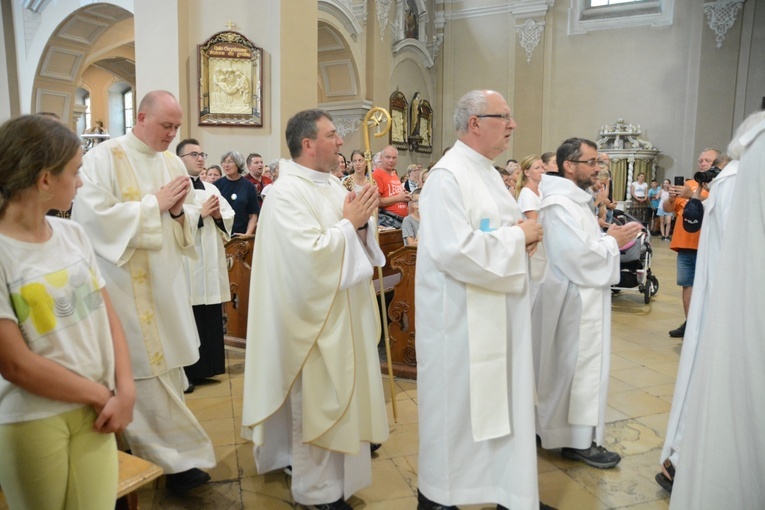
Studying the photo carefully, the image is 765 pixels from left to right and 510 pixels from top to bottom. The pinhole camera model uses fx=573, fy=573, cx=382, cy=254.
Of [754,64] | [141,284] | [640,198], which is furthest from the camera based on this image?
[640,198]

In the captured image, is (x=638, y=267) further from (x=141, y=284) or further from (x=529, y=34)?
(x=529, y=34)

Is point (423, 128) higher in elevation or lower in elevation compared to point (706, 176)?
higher

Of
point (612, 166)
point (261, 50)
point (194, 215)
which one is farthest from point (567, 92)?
point (194, 215)

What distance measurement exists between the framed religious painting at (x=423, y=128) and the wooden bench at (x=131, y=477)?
47.9 ft

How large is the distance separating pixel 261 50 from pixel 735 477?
7708 mm

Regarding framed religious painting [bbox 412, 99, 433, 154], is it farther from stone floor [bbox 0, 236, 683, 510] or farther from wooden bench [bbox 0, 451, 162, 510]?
wooden bench [bbox 0, 451, 162, 510]

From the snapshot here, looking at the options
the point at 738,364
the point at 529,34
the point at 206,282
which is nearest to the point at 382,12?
the point at 529,34

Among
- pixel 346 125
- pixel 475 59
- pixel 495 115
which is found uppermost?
pixel 475 59

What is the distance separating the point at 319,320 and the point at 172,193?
94cm

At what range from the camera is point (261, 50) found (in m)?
7.76

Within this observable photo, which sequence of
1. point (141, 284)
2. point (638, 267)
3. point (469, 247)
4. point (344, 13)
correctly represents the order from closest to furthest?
point (469, 247) < point (141, 284) < point (638, 267) < point (344, 13)

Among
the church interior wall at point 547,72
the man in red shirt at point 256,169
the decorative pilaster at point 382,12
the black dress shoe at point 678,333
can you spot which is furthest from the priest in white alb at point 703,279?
the decorative pilaster at point 382,12

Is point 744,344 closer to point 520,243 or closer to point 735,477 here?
point 735,477

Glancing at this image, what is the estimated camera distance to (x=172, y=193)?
2693 millimetres
